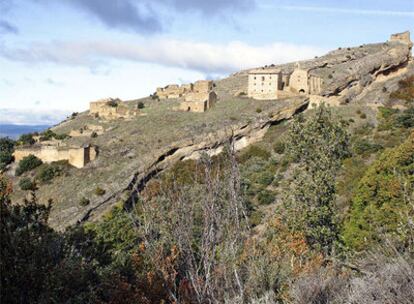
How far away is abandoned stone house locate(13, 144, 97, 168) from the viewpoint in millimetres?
35719

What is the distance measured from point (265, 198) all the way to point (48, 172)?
17.6 m

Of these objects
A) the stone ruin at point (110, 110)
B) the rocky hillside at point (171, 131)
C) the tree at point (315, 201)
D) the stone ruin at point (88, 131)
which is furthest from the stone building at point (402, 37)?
the tree at point (315, 201)

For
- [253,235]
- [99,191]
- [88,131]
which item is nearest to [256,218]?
[253,235]

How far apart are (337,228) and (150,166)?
Result: 18872 mm

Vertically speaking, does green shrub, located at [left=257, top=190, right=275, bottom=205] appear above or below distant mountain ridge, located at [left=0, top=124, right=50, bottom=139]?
below

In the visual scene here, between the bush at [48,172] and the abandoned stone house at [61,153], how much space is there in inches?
50.9

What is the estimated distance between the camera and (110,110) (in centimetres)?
5512

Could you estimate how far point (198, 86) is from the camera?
5666cm

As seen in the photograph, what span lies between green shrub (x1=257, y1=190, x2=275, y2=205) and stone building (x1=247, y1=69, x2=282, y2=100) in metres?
19.8

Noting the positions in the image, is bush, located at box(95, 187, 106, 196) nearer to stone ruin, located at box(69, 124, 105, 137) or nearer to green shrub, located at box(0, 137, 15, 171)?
green shrub, located at box(0, 137, 15, 171)

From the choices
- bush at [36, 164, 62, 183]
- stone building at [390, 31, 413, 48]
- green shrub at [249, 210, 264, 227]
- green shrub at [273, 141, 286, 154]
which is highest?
stone building at [390, 31, 413, 48]

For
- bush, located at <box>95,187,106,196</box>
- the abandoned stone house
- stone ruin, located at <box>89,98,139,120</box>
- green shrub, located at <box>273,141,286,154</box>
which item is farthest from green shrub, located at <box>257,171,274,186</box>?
stone ruin, located at <box>89,98,139,120</box>

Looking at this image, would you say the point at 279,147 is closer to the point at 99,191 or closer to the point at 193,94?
the point at 99,191

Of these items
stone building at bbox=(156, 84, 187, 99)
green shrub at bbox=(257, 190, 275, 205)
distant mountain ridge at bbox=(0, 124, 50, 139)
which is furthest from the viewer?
stone building at bbox=(156, 84, 187, 99)
